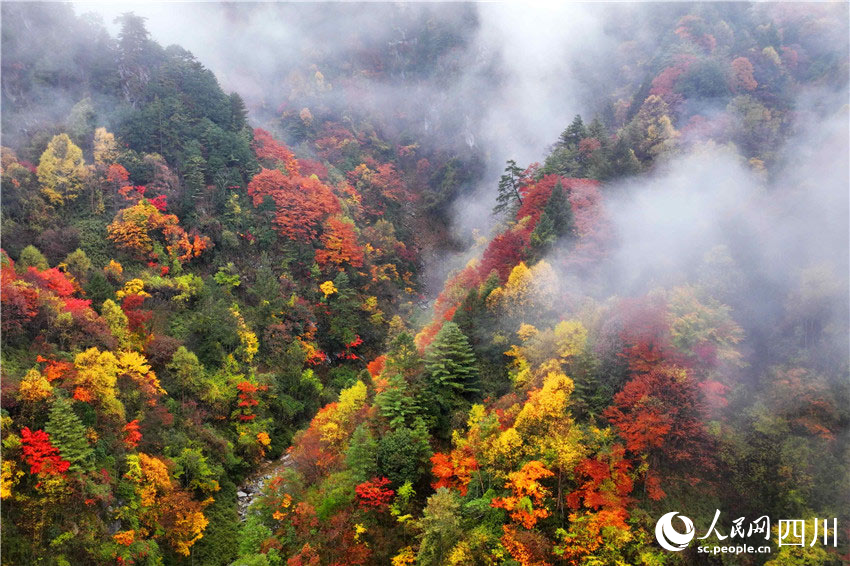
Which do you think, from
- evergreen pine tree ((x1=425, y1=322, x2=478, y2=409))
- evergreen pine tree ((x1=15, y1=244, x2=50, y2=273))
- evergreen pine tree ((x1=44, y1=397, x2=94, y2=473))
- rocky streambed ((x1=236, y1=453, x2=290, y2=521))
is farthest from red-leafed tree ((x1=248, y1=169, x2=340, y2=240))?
evergreen pine tree ((x1=44, y1=397, x2=94, y2=473))

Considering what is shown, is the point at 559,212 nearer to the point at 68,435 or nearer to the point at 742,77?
the point at 68,435

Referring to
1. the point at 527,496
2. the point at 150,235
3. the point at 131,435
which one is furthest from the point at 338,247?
the point at 527,496

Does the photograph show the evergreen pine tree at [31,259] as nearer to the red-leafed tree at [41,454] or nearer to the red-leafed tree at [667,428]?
the red-leafed tree at [41,454]

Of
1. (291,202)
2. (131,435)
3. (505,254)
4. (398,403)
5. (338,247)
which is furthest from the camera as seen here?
(338,247)

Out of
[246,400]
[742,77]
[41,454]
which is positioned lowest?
[41,454]

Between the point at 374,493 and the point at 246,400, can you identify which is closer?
the point at 374,493

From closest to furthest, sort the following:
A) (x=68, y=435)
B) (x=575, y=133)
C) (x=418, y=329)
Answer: (x=68, y=435)
(x=418, y=329)
(x=575, y=133)
